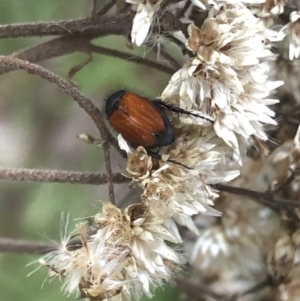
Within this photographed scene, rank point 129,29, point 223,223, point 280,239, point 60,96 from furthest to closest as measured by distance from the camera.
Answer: point 60,96 < point 223,223 < point 280,239 < point 129,29

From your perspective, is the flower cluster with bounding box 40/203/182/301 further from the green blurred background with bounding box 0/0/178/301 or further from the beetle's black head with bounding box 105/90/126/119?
the green blurred background with bounding box 0/0/178/301

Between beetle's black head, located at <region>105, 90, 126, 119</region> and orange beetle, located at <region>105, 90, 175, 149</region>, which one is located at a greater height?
orange beetle, located at <region>105, 90, 175, 149</region>

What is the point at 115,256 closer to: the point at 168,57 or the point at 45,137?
the point at 168,57

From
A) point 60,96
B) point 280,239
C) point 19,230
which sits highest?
point 280,239

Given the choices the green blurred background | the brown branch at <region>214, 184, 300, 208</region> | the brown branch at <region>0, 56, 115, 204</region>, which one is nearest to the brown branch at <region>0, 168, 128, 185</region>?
the brown branch at <region>0, 56, 115, 204</region>

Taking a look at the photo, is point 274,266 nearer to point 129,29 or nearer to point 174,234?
point 174,234

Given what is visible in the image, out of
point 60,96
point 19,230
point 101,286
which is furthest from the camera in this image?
point 60,96

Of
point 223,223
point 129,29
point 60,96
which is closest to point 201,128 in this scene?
point 129,29
